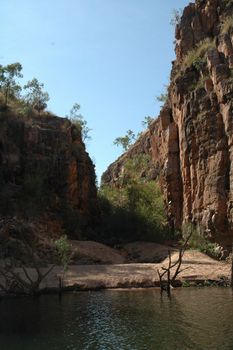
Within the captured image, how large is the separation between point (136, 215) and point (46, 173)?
11054mm

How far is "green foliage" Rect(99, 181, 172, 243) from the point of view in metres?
51.7

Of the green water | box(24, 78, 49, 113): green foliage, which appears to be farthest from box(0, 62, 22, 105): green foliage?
the green water

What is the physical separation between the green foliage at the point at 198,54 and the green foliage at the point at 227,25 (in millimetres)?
1775

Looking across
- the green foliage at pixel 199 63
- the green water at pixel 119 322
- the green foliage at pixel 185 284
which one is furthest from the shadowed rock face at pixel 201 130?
the green water at pixel 119 322

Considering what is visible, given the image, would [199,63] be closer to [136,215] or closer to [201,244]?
[136,215]

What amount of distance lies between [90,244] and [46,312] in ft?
77.5

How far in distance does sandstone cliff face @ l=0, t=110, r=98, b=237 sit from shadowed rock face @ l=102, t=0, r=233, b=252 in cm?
935

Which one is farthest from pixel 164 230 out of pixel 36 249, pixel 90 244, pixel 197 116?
pixel 36 249

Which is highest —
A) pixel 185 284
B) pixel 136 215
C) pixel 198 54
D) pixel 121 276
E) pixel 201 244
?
pixel 198 54

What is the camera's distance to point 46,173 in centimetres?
5300

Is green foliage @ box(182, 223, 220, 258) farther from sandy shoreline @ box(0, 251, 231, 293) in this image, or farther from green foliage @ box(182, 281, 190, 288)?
green foliage @ box(182, 281, 190, 288)

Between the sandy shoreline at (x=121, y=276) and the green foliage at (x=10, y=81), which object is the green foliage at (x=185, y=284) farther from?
the green foliage at (x=10, y=81)

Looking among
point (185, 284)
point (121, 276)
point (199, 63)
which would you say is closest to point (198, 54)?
point (199, 63)

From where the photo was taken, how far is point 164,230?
51312mm
